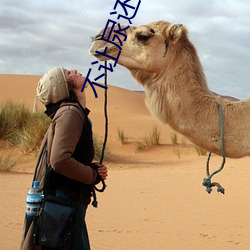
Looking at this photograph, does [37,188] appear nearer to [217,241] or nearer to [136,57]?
[136,57]

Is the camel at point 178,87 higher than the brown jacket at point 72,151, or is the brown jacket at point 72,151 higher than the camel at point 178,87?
the camel at point 178,87

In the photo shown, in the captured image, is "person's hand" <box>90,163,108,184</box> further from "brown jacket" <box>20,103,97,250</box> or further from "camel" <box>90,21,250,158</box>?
"camel" <box>90,21,250,158</box>

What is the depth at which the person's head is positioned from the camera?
3.78 metres

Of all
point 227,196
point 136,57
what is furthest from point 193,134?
point 227,196

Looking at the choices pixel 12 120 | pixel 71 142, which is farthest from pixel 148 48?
pixel 12 120

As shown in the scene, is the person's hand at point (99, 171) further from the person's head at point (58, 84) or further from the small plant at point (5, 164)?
the small plant at point (5, 164)

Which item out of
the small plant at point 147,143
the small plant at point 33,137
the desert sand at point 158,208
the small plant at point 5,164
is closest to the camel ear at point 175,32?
the desert sand at point 158,208

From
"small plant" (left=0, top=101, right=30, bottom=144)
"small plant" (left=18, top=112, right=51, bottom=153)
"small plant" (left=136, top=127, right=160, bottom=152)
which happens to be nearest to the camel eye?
"small plant" (left=18, top=112, right=51, bottom=153)

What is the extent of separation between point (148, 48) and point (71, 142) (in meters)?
1.32

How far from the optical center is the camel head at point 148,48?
4.42 meters

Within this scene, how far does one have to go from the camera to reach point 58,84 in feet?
12.4

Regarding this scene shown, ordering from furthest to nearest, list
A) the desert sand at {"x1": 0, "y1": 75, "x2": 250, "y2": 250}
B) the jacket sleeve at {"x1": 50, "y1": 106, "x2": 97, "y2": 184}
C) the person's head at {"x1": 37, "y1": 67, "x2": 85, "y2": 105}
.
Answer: the desert sand at {"x1": 0, "y1": 75, "x2": 250, "y2": 250}, the person's head at {"x1": 37, "y1": 67, "x2": 85, "y2": 105}, the jacket sleeve at {"x1": 50, "y1": 106, "x2": 97, "y2": 184}

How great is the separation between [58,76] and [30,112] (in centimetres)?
1712

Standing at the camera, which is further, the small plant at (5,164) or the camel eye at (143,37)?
the small plant at (5,164)
